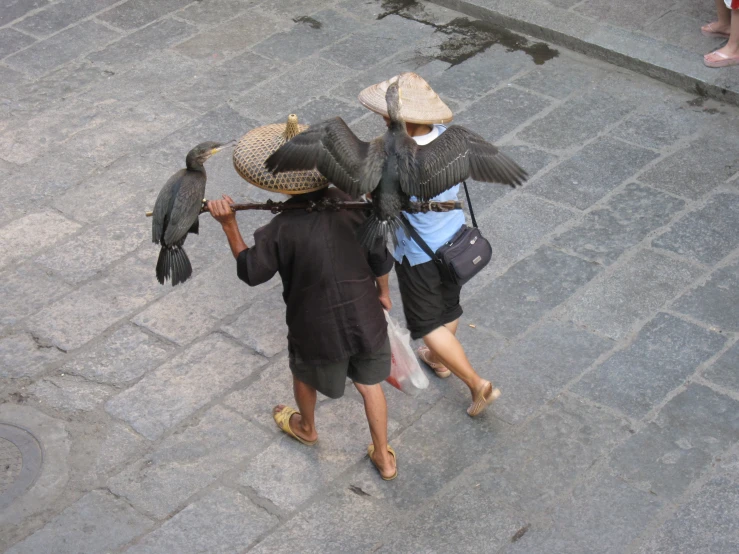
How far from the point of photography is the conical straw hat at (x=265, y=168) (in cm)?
358

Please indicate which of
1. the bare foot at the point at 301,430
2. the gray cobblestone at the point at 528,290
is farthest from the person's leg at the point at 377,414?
the gray cobblestone at the point at 528,290

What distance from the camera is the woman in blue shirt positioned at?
3.96 meters

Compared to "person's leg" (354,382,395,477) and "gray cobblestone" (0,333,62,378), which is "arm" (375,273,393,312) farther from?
"gray cobblestone" (0,333,62,378)

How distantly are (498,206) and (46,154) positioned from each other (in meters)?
3.09

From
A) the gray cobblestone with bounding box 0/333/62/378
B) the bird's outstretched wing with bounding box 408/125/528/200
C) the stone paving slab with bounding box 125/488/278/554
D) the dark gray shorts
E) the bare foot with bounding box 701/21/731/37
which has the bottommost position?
the gray cobblestone with bounding box 0/333/62/378

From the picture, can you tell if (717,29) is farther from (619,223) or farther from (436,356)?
(436,356)

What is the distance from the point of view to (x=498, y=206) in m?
5.76

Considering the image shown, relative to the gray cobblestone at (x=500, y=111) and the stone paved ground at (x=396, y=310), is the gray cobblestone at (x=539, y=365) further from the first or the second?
the gray cobblestone at (x=500, y=111)

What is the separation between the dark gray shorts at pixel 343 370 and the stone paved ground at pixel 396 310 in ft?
1.60

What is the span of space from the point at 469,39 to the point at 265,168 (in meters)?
4.38

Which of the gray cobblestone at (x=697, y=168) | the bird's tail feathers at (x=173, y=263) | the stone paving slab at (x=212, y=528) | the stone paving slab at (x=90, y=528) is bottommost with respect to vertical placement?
the stone paving slab at (x=90, y=528)

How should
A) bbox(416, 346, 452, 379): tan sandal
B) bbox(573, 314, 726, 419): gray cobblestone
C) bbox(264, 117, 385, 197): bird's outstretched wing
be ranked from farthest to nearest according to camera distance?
bbox(416, 346, 452, 379): tan sandal, bbox(573, 314, 726, 419): gray cobblestone, bbox(264, 117, 385, 197): bird's outstretched wing

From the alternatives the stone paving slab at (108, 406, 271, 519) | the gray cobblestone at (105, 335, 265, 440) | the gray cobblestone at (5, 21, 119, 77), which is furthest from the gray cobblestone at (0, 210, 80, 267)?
the gray cobblestone at (5, 21, 119, 77)

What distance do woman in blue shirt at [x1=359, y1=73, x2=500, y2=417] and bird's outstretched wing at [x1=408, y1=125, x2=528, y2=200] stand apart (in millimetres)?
201
